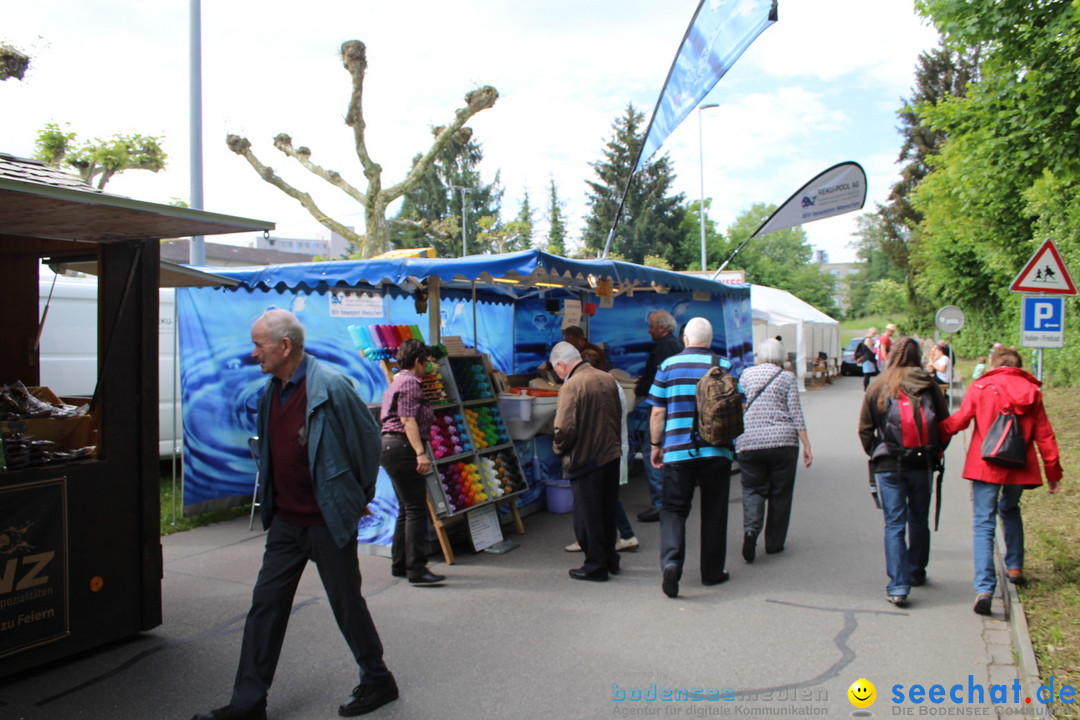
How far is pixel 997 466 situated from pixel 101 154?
23.9m

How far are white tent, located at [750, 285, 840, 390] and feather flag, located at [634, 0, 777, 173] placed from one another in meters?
13.4

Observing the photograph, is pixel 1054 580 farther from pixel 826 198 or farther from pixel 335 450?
pixel 826 198

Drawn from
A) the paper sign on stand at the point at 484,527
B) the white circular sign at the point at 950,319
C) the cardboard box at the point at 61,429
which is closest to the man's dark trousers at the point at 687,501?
the paper sign on stand at the point at 484,527

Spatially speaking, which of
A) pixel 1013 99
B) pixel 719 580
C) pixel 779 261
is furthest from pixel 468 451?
pixel 779 261

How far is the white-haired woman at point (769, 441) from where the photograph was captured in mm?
6219

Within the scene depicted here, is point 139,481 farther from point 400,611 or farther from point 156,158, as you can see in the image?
point 156,158

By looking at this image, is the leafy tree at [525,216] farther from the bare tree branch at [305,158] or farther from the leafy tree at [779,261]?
the bare tree branch at [305,158]

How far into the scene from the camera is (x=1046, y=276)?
26.1ft

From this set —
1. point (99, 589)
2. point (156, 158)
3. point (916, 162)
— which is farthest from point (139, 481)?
point (916, 162)

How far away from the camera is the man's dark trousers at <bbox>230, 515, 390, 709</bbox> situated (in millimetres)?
3543

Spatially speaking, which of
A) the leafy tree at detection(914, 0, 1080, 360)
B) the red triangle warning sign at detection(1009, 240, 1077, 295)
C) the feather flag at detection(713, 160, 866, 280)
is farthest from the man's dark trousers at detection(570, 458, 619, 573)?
the feather flag at detection(713, 160, 866, 280)

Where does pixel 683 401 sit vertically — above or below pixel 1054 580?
above

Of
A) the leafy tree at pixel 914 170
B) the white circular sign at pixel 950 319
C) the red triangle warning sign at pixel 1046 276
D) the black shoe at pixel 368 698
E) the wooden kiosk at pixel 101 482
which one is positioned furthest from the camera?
the leafy tree at pixel 914 170

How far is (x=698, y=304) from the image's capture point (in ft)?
39.6
